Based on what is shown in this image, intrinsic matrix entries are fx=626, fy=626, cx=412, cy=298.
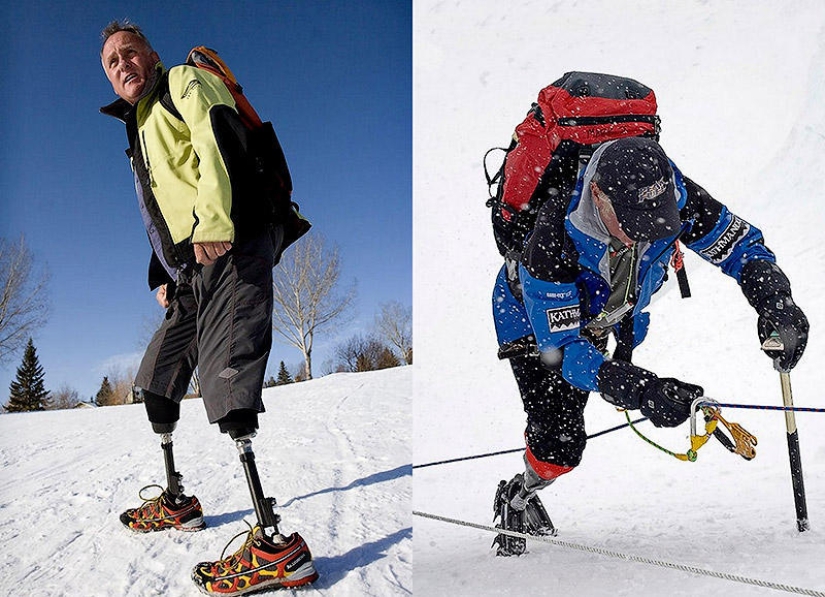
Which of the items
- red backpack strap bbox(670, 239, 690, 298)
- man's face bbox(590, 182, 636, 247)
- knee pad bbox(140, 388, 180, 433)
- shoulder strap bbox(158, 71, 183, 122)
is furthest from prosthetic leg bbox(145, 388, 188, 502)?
red backpack strap bbox(670, 239, 690, 298)

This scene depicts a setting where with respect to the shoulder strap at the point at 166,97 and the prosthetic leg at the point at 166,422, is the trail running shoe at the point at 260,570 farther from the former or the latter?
the shoulder strap at the point at 166,97

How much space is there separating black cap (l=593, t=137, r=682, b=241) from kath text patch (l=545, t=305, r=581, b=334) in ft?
0.78

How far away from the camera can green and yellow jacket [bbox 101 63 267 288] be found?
129 cm

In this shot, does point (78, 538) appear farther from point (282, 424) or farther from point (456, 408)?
point (456, 408)

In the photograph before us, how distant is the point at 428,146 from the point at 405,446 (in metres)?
4.57

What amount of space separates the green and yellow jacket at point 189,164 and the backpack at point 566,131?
27.2 inches

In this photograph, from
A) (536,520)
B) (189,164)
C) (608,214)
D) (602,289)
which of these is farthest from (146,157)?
(536,520)

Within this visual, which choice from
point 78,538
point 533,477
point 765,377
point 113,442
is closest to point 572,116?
point 533,477

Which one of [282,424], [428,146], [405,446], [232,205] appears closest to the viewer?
[232,205]

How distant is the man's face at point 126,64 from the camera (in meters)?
1.45

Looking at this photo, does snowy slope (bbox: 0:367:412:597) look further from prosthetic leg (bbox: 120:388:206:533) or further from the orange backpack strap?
the orange backpack strap

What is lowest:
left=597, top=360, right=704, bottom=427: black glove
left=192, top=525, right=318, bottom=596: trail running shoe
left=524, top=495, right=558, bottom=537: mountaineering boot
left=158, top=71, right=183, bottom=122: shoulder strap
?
left=524, top=495, right=558, bottom=537: mountaineering boot

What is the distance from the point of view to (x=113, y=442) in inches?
96.7

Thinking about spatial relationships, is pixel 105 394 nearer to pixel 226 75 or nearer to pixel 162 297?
pixel 162 297
